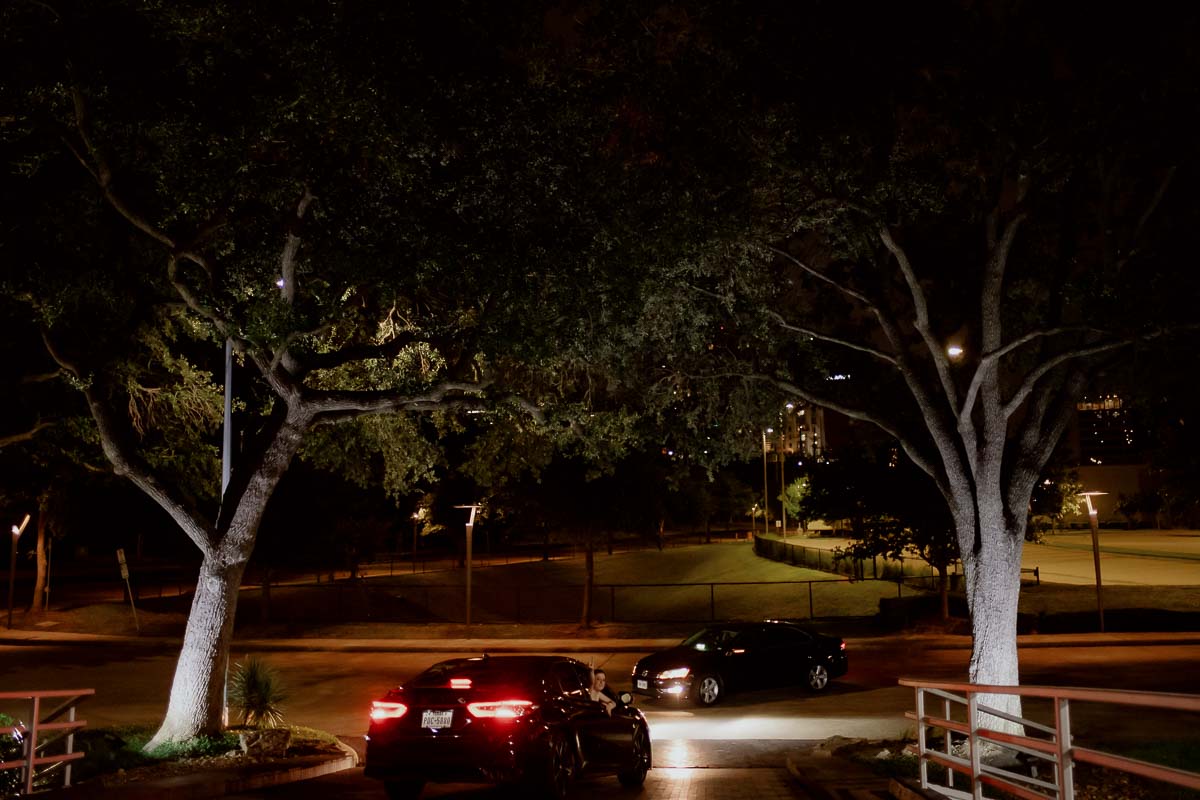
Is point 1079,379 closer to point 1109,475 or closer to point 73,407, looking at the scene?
point 73,407

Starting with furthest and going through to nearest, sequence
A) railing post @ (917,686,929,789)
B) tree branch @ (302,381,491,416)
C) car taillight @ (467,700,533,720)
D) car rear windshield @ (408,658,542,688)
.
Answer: tree branch @ (302,381,491,416), car rear windshield @ (408,658,542,688), car taillight @ (467,700,533,720), railing post @ (917,686,929,789)

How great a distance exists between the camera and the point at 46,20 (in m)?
13.0

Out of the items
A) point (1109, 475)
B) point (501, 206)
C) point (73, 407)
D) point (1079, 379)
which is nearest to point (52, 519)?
point (73, 407)

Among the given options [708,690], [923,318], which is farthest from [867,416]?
[708,690]

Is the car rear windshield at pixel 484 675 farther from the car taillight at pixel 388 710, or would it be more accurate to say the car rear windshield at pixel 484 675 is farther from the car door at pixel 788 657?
the car door at pixel 788 657

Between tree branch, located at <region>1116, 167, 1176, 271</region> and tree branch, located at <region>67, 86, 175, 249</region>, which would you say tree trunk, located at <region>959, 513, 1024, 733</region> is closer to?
tree branch, located at <region>1116, 167, 1176, 271</region>

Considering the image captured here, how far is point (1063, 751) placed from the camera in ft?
19.2

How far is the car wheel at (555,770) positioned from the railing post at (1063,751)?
5465 millimetres

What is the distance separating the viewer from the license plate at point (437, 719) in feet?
33.6

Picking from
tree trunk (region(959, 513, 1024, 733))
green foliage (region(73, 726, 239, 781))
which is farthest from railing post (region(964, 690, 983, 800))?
green foliage (region(73, 726, 239, 781))

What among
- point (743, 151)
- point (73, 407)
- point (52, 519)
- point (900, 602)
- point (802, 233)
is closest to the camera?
point (743, 151)

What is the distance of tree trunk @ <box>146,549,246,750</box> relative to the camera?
13656 mm

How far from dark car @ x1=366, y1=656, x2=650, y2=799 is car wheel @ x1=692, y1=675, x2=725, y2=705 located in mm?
9651

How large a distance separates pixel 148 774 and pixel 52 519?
1266 inches
